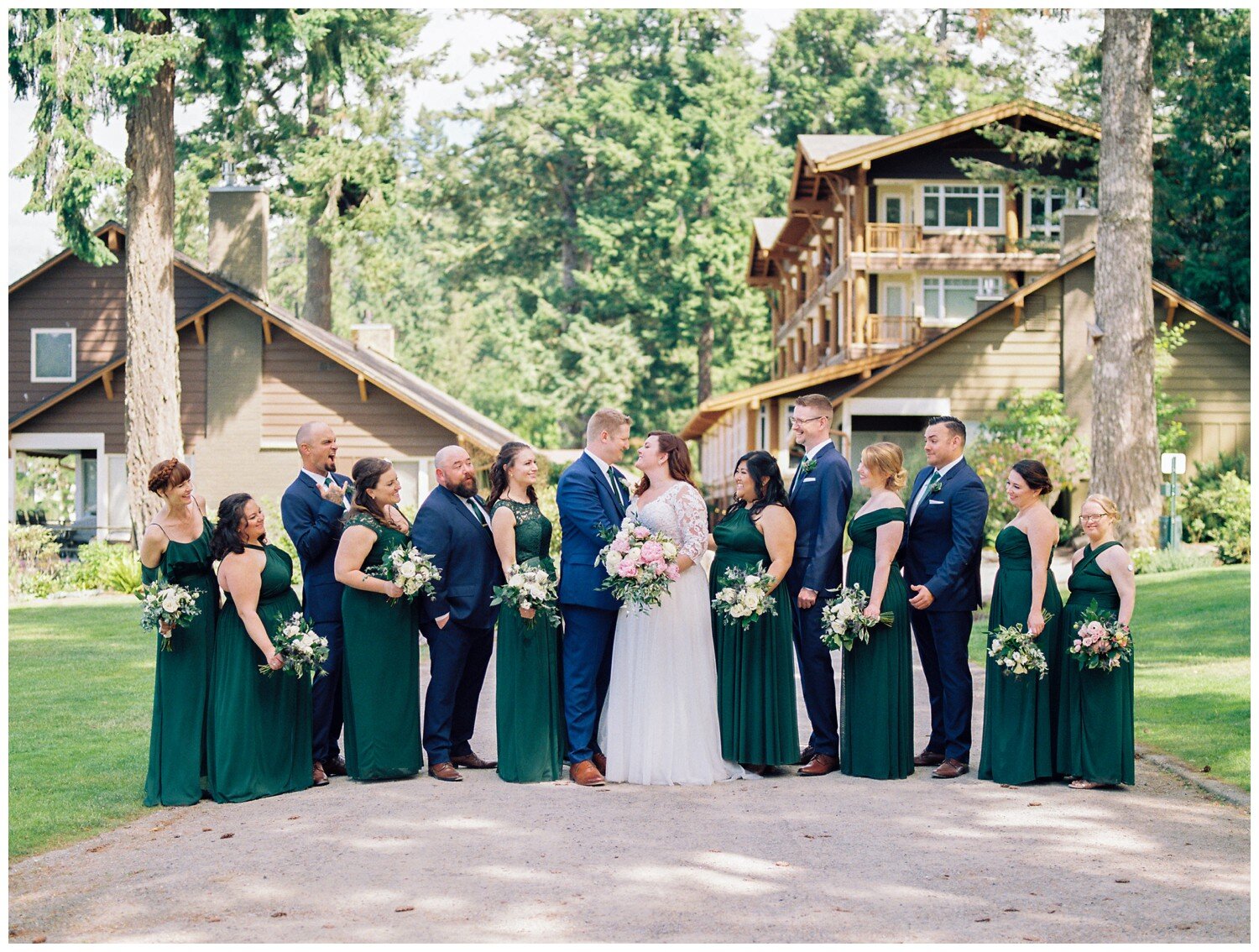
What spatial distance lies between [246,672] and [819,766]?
149 inches

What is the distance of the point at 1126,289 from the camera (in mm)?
23172

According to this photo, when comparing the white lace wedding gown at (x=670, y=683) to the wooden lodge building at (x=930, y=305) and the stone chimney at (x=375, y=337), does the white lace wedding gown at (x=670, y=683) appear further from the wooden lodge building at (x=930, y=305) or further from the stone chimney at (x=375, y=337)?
the stone chimney at (x=375, y=337)

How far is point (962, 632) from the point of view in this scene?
9.66 metres

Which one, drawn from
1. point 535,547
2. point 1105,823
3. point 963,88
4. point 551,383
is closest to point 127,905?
point 535,547

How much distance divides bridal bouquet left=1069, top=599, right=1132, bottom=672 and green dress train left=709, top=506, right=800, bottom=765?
72.0 inches

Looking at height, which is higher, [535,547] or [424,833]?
[535,547]

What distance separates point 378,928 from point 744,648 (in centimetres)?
389

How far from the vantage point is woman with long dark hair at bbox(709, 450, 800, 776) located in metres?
9.34

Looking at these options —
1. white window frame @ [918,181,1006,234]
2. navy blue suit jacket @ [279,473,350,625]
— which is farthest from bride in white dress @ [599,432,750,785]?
white window frame @ [918,181,1006,234]

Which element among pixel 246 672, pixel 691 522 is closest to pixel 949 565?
pixel 691 522

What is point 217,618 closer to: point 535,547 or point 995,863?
point 535,547

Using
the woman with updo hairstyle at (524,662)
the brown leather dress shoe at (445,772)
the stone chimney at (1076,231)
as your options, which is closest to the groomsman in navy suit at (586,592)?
the woman with updo hairstyle at (524,662)

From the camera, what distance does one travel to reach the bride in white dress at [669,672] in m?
9.20

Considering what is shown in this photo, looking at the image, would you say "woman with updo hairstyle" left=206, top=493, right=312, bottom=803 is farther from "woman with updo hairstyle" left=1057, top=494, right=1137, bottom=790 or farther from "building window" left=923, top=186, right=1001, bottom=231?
"building window" left=923, top=186, right=1001, bottom=231
